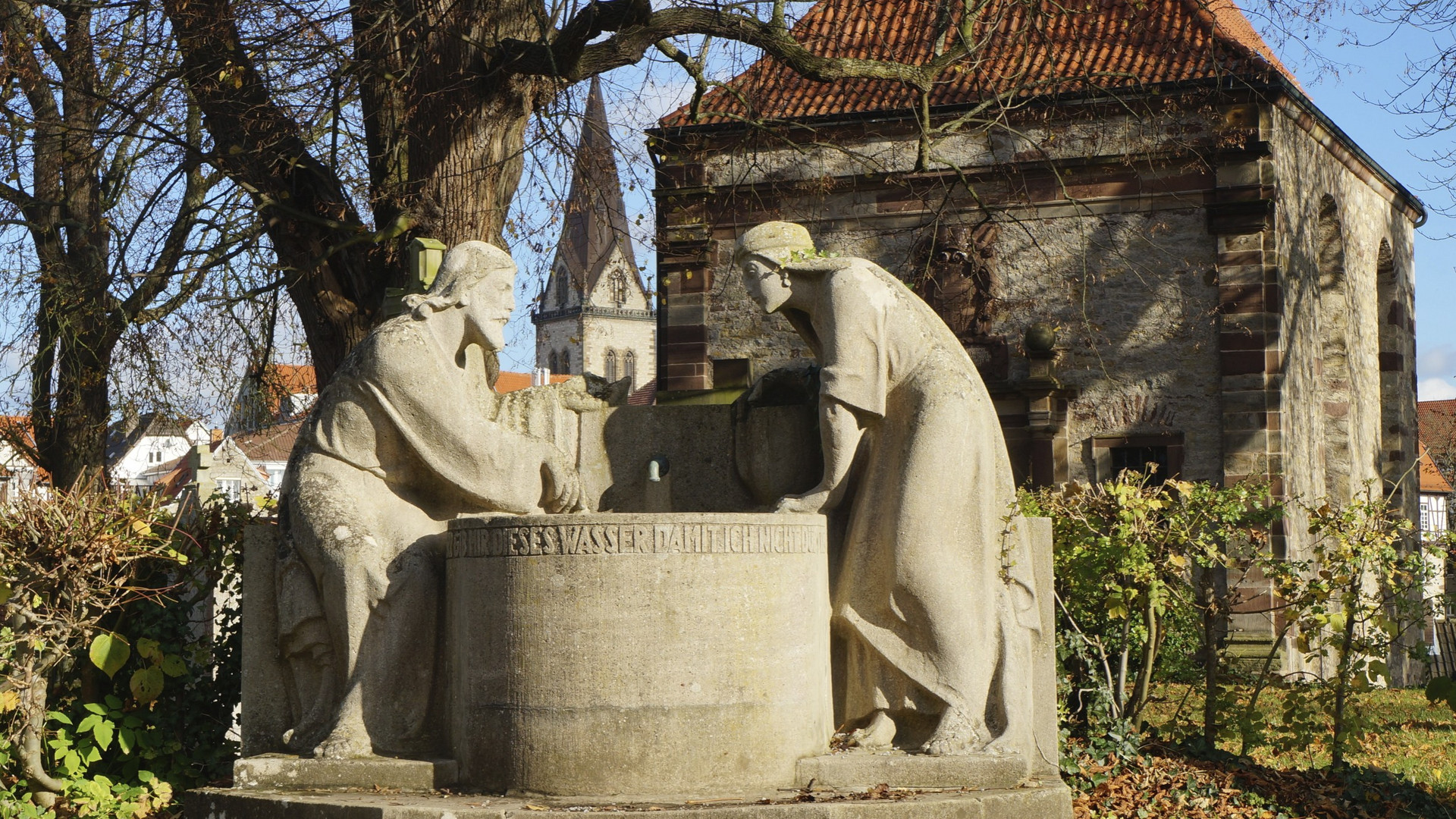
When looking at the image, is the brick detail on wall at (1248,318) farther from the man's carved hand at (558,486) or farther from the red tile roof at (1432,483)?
the red tile roof at (1432,483)

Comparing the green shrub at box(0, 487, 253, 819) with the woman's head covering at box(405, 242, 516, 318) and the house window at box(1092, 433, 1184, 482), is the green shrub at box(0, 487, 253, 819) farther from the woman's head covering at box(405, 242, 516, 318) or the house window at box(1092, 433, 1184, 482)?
the house window at box(1092, 433, 1184, 482)

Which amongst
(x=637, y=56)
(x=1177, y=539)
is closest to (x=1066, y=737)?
(x=1177, y=539)

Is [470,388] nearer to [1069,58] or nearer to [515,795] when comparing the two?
[515,795]

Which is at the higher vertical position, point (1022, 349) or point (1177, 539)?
point (1022, 349)

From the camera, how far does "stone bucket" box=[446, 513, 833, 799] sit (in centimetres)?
471

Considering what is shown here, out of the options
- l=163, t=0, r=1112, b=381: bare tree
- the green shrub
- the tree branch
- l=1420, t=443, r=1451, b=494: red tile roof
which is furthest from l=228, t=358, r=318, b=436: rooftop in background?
l=1420, t=443, r=1451, b=494: red tile roof

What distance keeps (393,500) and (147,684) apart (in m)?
1.53

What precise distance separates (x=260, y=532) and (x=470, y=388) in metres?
0.86

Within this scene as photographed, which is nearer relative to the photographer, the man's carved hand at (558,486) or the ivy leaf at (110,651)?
the man's carved hand at (558,486)

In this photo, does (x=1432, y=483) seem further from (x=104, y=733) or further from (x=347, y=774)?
(x=347, y=774)

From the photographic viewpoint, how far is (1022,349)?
62.0 ft

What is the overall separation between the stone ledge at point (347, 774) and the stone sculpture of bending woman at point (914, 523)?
1.32 m

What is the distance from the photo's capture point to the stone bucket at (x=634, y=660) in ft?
15.4

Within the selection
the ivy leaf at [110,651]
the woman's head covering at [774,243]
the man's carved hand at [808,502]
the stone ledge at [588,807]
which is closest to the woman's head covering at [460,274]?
the woman's head covering at [774,243]
